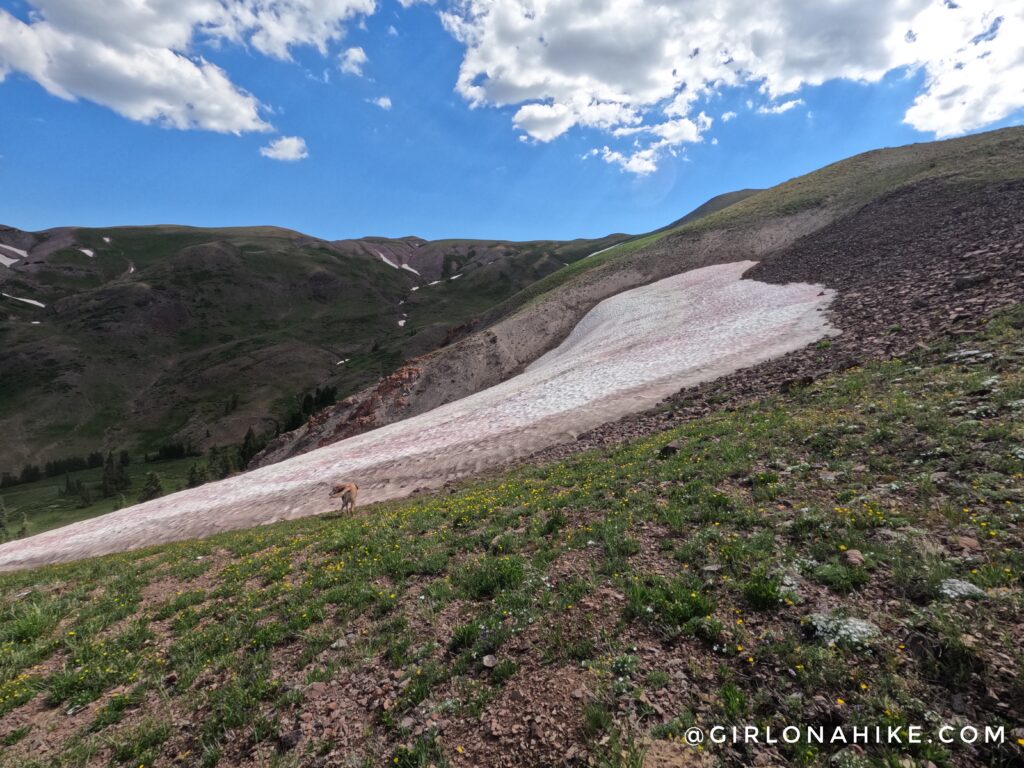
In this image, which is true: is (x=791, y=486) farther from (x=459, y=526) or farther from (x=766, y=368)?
(x=766, y=368)

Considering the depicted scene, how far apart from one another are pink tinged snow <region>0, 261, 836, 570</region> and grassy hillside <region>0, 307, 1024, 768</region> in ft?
28.2

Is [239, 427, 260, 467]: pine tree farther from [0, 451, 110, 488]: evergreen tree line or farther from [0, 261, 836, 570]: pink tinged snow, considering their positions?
[0, 261, 836, 570]: pink tinged snow

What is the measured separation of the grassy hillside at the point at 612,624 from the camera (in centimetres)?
530

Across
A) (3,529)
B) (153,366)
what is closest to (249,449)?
(3,529)

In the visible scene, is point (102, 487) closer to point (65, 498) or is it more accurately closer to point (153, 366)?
point (65, 498)

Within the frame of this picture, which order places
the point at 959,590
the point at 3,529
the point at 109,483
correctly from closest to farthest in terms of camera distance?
the point at 959,590, the point at 3,529, the point at 109,483

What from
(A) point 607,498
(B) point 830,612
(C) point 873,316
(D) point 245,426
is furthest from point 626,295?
(D) point 245,426

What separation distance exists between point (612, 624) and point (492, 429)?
18.0 metres

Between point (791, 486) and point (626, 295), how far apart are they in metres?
46.4

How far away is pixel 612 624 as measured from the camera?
284 inches

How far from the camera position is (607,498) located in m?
12.2

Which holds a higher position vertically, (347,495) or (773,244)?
(773,244)

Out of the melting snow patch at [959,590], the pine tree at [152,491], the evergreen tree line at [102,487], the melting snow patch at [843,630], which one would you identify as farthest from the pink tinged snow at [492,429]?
the evergreen tree line at [102,487]

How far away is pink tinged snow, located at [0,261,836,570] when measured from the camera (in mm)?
21984
